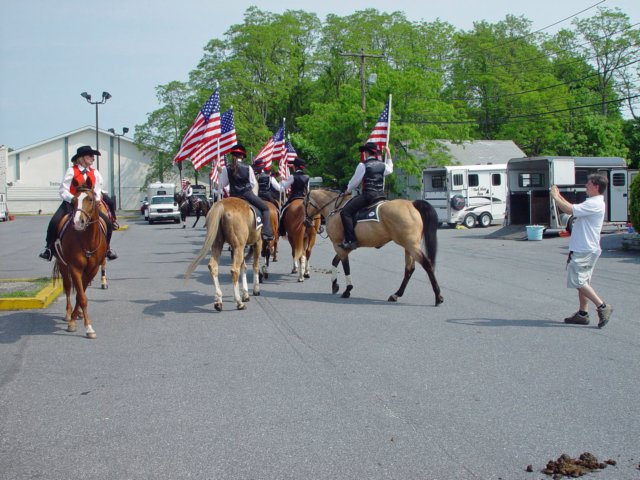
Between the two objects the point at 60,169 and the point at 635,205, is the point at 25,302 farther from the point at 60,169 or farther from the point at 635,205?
the point at 60,169

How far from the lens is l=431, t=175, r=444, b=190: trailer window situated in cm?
3453

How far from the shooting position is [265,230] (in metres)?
12.0

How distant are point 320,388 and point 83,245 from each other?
14.6 feet

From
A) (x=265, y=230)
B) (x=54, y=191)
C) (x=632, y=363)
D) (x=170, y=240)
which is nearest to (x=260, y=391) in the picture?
(x=632, y=363)

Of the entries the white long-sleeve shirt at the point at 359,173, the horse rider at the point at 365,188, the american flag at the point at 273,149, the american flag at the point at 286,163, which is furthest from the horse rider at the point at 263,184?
the american flag at the point at 273,149

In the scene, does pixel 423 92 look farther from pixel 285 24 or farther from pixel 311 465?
pixel 311 465

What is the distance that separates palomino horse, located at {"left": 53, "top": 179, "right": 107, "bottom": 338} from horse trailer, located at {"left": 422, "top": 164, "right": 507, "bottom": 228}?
2556 centimetres

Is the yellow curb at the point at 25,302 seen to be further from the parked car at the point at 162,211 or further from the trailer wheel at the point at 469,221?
the parked car at the point at 162,211

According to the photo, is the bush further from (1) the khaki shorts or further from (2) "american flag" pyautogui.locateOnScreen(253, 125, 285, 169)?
(2) "american flag" pyautogui.locateOnScreen(253, 125, 285, 169)

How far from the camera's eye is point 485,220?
112ft

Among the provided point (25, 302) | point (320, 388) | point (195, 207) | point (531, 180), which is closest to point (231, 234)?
point (25, 302)

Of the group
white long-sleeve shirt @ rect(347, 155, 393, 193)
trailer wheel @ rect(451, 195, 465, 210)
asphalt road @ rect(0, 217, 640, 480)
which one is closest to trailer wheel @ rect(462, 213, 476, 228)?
trailer wheel @ rect(451, 195, 465, 210)

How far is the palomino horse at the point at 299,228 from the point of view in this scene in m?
14.0

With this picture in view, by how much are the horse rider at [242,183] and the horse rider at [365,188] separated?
136 centimetres
